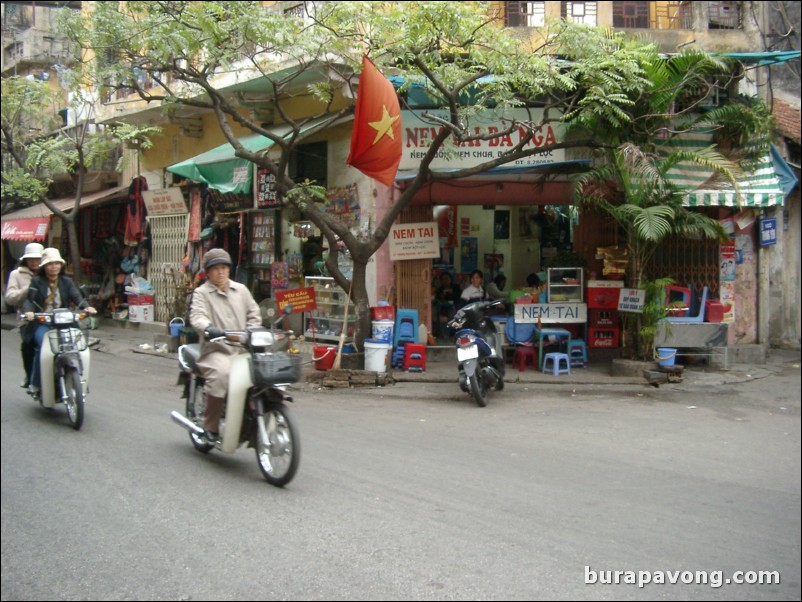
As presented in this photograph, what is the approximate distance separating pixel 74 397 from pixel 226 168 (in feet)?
22.5

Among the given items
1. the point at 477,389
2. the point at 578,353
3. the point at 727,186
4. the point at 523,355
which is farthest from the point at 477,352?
the point at 727,186

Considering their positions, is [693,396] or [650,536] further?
[693,396]

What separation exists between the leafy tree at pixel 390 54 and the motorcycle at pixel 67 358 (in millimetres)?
3544

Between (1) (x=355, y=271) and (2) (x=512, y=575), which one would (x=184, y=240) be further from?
(2) (x=512, y=575)

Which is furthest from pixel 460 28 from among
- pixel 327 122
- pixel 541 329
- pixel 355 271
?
pixel 541 329

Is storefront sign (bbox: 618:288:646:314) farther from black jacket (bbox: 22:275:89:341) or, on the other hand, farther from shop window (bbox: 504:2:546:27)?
black jacket (bbox: 22:275:89:341)

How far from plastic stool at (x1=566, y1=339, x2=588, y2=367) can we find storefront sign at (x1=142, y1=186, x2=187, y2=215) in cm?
903

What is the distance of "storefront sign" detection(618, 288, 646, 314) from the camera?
1051 centimetres

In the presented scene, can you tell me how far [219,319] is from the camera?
19.8 feet

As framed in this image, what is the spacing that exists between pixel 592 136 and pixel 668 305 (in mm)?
2704

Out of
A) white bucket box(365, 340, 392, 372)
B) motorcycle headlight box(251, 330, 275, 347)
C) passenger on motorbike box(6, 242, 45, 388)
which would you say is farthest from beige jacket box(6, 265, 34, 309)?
white bucket box(365, 340, 392, 372)

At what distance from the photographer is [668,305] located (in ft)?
36.3

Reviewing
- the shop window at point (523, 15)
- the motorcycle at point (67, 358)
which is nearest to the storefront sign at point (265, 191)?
the shop window at point (523, 15)

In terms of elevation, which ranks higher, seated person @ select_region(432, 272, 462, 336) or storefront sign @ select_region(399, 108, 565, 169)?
storefront sign @ select_region(399, 108, 565, 169)
